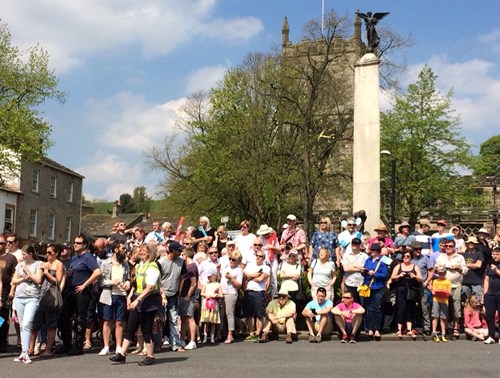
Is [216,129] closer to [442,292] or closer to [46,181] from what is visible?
[46,181]

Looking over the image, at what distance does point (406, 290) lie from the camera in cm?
1205

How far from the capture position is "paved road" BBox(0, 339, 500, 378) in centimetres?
852

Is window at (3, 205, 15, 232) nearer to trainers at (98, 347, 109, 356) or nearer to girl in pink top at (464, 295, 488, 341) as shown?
trainers at (98, 347, 109, 356)

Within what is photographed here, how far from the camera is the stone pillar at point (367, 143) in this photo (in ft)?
57.1

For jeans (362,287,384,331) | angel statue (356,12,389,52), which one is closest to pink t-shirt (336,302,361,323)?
jeans (362,287,384,331)

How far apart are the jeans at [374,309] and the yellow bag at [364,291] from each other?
0.25 ft

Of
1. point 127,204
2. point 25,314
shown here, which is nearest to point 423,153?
point 25,314

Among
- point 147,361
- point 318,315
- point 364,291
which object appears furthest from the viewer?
point 364,291

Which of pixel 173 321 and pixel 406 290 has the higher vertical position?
pixel 406 290

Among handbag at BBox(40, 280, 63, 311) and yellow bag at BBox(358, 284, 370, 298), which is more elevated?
yellow bag at BBox(358, 284, 370, 298)

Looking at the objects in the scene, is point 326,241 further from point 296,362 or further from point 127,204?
point 127,204

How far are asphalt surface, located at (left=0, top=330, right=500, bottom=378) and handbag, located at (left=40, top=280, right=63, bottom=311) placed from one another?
2.61 feet

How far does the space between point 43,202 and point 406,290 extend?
39268mm

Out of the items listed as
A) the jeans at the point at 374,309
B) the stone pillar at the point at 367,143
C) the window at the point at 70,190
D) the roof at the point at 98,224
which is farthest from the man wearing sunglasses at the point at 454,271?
the roof at the point at 98,224
